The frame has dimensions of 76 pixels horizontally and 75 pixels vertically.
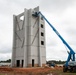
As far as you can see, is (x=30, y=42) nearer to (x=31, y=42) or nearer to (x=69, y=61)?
(x=31, y=42)

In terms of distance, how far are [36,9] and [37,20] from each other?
3.92 m

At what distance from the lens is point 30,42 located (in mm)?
56125

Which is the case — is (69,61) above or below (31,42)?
below

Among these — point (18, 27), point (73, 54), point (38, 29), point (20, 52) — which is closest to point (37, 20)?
point (38, 29)

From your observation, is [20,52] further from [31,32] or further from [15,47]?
[31,32]

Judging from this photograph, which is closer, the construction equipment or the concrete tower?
the construction equipment

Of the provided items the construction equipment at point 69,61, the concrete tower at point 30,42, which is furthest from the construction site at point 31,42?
the construction equipment at point 69,61

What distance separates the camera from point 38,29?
5888 centimetres

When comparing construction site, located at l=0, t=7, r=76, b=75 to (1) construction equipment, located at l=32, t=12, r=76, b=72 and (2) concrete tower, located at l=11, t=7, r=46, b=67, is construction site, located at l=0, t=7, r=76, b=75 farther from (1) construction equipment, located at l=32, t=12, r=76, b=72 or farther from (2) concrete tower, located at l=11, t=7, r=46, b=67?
(1) construction equipment, located at l=32, t=12, r=76, b=72

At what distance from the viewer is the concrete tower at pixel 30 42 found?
5616 centimetres

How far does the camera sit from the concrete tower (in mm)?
56156

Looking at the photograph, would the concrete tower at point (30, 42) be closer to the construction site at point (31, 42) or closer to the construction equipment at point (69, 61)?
the construction site at point (31, 42)

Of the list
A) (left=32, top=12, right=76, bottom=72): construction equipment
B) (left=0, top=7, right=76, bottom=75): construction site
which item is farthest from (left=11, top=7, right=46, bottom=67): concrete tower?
(left=32, top=12, right=76, bottom=72): construction equipment

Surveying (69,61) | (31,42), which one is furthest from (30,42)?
(69,61)
